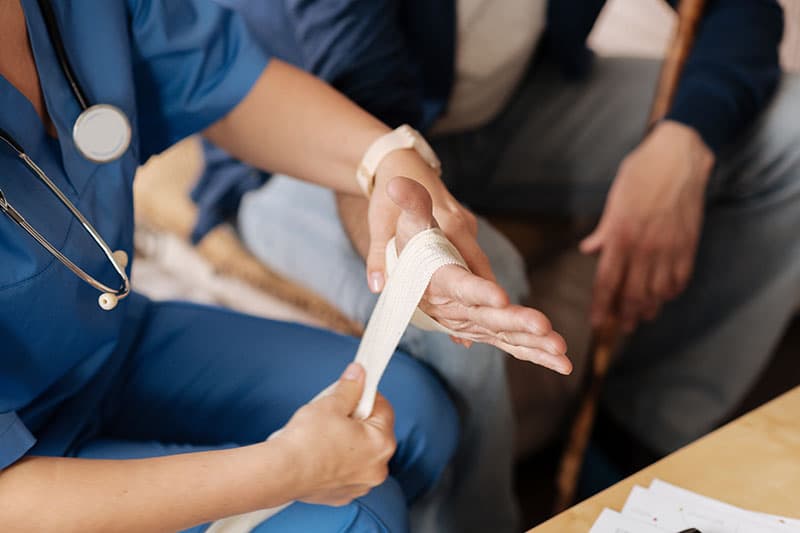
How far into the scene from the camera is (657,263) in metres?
1.17

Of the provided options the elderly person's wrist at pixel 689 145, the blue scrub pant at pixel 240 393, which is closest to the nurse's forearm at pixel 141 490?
the blue scrub pant at pixel 240 393

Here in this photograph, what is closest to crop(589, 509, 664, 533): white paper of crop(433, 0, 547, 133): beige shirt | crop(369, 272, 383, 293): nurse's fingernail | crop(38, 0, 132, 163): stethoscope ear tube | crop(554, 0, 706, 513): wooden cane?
crop(369, 272, 383, 293): nurse's fingernail

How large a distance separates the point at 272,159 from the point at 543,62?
0.61m

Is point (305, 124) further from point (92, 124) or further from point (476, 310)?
point (476, 310)

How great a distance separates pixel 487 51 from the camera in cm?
119

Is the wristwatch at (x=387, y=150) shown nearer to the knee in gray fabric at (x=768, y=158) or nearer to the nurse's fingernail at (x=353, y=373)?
the nurse's fingernail at (x=353, y=373)

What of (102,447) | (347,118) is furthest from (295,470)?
(347,118)

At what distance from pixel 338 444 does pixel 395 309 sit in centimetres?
12

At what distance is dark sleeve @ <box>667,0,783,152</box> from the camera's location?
1164 mm

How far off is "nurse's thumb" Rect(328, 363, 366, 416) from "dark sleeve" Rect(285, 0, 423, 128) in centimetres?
40

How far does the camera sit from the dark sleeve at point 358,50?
101 cm

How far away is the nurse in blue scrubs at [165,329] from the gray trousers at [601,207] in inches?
9.4

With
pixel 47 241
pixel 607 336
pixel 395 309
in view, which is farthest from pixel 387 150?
pixel 607 336

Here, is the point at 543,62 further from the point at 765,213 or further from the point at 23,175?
the point at 23,175
